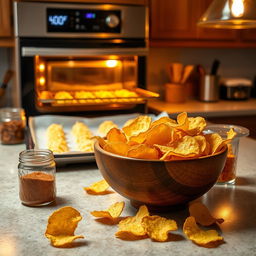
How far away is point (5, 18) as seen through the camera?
213cm

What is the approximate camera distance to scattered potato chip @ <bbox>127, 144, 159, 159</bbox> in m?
0.79

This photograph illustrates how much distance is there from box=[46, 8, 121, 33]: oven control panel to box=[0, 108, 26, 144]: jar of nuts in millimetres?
610

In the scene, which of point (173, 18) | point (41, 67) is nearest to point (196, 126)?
point (41, 67)

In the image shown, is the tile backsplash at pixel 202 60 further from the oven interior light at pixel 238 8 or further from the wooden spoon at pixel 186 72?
the oven interior light at pixel 238 8

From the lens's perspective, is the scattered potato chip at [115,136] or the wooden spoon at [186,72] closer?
the scattered potato chip at [115,136]

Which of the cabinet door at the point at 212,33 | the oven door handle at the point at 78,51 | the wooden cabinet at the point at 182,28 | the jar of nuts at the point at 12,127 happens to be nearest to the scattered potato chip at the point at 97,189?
the jar of nuts at the point at 12,127

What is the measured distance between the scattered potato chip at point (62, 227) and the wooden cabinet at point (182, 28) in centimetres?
188

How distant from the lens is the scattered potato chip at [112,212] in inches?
32.5

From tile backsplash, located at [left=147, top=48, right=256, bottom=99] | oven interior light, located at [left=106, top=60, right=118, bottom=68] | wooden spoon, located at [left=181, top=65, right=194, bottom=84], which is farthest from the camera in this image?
tile backsplash, located at [left=147, top=48, right=256, bottom=99]

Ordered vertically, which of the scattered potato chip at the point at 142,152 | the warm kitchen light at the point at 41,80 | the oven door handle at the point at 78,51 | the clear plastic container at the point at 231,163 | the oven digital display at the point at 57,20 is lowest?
the clear plastic container at the point at 231,163

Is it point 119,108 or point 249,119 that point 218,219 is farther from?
point 249,119

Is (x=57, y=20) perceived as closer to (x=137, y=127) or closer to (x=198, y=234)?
(x=137, y=127)

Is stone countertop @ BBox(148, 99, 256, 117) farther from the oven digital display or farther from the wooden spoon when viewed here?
the oven digital display

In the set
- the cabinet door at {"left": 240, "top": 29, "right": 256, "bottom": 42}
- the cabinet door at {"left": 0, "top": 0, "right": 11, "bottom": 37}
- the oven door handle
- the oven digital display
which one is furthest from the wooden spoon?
the cabinet door at {"left": 0, "top": 0, "right": 11, "bottom": 37}
